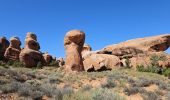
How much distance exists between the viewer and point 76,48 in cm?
3309

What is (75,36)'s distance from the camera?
33188 millimetres

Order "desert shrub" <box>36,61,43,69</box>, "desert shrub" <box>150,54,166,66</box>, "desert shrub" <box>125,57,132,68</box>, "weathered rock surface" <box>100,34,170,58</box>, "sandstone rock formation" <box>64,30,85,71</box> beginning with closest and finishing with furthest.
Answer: "sandstone rock formation" <box>64,30,85,71</box>
"desert shrub" <box>150,54,166,66</box>
"desert shrub" <box>125,57,132,68</box>
"weathered rock surface" <box>100,34,170,58</box>
"desert shrub" <box>36,61,43,69</box>

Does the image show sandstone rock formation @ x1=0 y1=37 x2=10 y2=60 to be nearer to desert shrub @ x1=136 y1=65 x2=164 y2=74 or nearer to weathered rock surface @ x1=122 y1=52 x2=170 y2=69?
weathered rock surface @ x1=122 y1=52 x2=170 y2=69

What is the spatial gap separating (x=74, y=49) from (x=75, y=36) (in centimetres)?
149

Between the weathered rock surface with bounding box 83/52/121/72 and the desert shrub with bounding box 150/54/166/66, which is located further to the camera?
the desert shrub with bounding box 150/54/166/66

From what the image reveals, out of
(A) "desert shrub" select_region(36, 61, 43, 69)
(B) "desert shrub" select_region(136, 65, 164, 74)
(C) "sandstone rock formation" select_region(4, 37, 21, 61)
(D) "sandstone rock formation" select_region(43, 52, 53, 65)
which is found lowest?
(B) "desert shrub" select_region(136, 65, 164, 74)

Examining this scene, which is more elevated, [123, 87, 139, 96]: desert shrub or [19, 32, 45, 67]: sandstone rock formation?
[19, 32, 45, 67]: sandstone rock formation

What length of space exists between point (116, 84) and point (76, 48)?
1366 cm

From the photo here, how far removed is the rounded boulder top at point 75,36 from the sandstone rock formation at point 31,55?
1655cm

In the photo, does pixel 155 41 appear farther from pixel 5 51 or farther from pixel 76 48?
pixel 5 51

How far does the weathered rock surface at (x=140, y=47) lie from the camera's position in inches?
1679

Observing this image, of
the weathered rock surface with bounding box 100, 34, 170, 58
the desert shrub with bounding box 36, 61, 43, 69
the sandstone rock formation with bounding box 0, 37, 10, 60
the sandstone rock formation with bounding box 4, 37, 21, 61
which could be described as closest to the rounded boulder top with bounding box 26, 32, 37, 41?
the sandstone rock formation with bounding box 4, 37, 21, 61

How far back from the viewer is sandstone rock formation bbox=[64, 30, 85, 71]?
105ft

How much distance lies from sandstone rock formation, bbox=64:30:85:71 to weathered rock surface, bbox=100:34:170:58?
10006 mm
